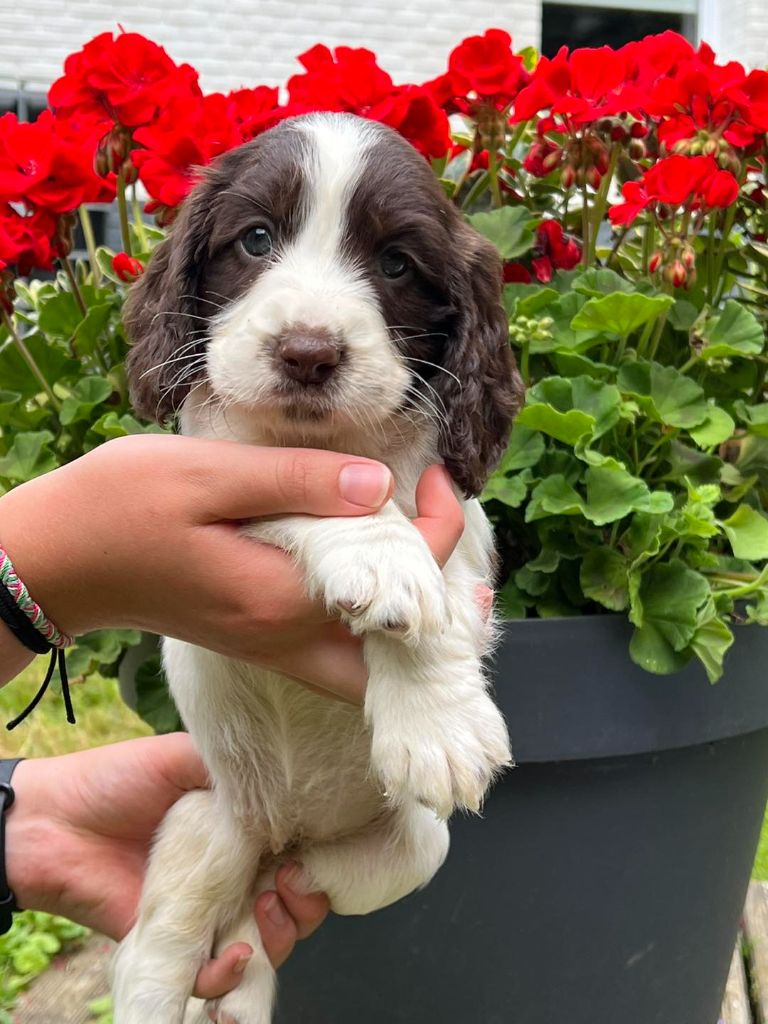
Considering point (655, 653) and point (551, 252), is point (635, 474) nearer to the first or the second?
point (655, 653)

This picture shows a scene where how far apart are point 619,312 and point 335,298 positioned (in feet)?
2.81

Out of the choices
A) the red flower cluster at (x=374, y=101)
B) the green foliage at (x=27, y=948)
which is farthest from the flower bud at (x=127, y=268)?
the green foliage at (x=27, y=948)

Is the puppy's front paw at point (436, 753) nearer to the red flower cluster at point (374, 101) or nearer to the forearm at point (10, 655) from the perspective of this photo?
the forearm at point (10, 655)

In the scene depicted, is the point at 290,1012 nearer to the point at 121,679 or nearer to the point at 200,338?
the point at 121,679

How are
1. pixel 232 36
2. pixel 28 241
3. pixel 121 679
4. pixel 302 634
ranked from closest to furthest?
pixel 302 634 < pixel 28 241 < pixel 121 679 < pixel 232 36

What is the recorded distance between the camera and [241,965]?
2.15m

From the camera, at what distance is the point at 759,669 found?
7.54 feet

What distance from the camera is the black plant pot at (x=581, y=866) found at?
2.18 m

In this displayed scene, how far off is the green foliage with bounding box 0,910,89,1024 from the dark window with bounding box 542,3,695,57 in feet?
25.7

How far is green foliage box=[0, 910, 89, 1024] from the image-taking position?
118 inches

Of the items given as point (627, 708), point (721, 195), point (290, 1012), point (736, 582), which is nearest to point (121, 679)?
point (290, 1012)

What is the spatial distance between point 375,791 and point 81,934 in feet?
5.29

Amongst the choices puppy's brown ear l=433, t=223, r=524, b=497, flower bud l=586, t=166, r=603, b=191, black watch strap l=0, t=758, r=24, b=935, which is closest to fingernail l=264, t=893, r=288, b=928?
black watch strap l=0, t=758, r=24, b=935

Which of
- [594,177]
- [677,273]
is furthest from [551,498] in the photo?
[594,177]
